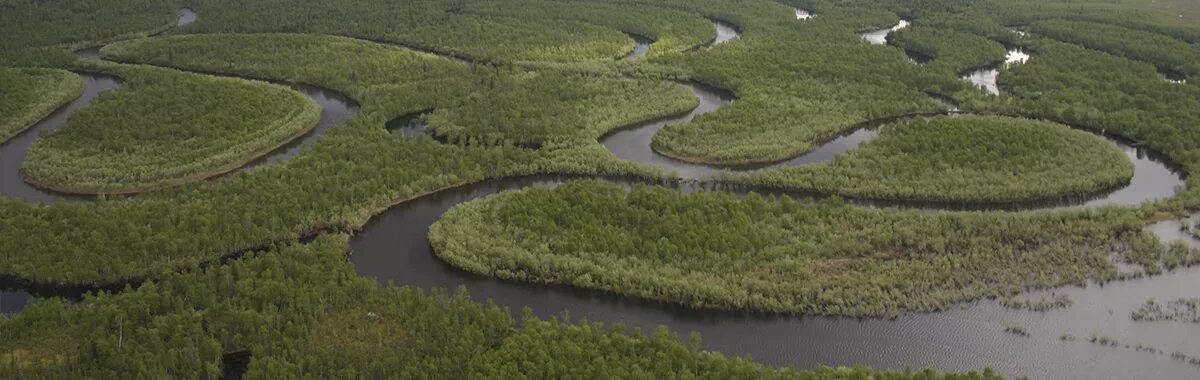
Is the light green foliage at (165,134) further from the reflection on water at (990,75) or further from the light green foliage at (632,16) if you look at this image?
the reflection on water at (990,75)

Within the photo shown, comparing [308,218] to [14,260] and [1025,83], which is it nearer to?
[14,260]

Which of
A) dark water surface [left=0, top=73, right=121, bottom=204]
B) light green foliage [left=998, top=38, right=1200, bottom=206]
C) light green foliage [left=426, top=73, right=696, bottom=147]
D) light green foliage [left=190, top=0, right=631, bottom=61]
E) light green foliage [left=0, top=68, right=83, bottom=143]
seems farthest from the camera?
light green foliage [left=190, top=0, right=631, bottom=61]

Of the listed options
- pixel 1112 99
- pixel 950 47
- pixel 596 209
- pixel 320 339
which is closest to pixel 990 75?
pixel 950 47

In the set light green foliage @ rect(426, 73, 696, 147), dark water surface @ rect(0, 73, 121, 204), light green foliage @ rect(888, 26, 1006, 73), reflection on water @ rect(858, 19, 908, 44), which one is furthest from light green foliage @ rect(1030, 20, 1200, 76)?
dark water surface @ rect(0, 73, 121, 204)

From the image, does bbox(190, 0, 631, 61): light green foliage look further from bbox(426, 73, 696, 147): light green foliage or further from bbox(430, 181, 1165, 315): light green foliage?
bbox(430, 181, 1165, 315): light green foliage

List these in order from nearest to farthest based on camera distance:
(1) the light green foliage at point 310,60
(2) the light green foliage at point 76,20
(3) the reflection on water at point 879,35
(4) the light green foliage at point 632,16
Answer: (1) the light green foliage at point 310,60, (2) the light green foliage at point 76,20, (4) the light green foliage at point 632,16, (3) the reflection on water at point 879,35

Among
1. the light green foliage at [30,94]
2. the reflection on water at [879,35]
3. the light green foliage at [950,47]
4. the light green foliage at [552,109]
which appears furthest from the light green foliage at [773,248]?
the reflection on water at [879,35]
